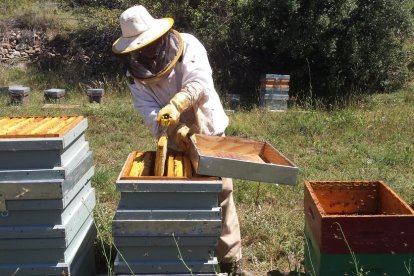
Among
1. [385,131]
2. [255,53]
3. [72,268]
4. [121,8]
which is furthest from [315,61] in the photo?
[72,268]

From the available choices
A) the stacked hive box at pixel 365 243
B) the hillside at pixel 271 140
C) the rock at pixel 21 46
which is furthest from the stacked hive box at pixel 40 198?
the rock at pixel 21 46

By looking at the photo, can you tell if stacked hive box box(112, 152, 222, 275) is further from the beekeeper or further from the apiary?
the apiary

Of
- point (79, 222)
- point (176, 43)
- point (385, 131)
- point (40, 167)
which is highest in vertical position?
point (176, 43)

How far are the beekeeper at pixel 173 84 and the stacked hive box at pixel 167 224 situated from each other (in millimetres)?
402

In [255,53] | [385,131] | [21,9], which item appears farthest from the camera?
[21,9]

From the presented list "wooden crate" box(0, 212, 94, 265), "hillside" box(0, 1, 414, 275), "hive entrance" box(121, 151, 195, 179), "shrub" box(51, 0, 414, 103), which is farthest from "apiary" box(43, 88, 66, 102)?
"wooden crate" box(0, 212, 94, 265)

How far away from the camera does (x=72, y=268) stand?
2574mm

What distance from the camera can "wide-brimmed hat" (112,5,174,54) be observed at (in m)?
2.77

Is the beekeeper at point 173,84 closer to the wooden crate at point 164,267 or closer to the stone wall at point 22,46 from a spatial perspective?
the wooden crate at point 164,267

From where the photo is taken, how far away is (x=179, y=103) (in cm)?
267

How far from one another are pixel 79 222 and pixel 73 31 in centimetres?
1098

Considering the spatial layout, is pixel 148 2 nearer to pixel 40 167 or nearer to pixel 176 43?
pixel 176 43

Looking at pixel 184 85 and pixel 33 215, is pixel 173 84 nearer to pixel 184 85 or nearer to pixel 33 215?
pixel 184 85

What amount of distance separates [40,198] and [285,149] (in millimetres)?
4189
